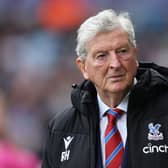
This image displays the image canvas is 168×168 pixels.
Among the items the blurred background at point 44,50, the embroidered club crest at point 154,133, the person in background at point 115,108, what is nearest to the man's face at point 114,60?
the person in background at point 115,108

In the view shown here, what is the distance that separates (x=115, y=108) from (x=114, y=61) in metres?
0.29

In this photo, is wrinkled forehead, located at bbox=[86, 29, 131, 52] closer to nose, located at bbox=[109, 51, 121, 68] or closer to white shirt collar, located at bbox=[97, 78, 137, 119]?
nose, located at bbox=[109, 51, 121, 68]

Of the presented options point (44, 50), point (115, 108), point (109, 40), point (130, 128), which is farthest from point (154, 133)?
point (44, 50)

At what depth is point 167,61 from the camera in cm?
930

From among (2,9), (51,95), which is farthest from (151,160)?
(2,9)

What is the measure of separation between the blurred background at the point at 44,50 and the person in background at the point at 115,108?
168 inches

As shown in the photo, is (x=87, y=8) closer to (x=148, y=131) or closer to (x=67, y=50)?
(x=67, y=50)

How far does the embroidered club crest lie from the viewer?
388 cm

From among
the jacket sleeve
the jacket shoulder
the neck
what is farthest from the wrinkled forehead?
the jacket sleeve

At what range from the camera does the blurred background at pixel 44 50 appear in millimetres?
8891

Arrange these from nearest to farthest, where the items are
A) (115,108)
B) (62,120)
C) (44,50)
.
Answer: (115,108), (62,120), (44,50)

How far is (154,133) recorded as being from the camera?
12.8ft

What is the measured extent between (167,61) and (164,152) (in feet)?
18.2

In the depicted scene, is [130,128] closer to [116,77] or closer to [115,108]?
[115,108]
